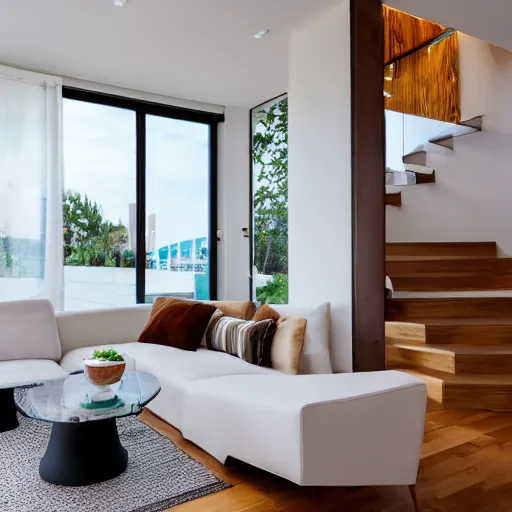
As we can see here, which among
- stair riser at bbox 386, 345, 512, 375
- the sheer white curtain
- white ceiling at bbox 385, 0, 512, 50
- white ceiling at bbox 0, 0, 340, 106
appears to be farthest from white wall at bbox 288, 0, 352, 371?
the sheer white curtain

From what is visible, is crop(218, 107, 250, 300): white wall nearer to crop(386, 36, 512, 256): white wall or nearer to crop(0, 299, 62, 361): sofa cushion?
crop(386, 36, 512, 256): white wall

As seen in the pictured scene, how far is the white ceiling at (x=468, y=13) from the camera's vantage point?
3203mm

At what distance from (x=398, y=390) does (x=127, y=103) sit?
14.0 ft

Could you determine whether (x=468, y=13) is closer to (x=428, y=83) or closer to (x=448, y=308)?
(x=428, y=83)

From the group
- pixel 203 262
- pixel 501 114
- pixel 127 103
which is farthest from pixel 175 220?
pixel 501 114

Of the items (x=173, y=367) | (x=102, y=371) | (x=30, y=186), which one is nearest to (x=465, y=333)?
(x=173, y=367)

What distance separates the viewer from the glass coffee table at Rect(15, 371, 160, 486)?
2.01m

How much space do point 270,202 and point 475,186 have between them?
2030mm

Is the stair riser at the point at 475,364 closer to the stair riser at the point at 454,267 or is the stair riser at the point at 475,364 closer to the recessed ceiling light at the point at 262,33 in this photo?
the stair riser at the point at 454,267

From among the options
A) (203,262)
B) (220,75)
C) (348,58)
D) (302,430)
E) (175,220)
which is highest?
(220,75)

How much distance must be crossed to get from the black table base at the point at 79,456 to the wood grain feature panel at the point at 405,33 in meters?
4.09

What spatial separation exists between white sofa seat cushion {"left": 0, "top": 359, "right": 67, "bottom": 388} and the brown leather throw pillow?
0.67 m

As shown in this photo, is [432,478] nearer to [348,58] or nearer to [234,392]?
[234,392]

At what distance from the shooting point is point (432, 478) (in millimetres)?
2174
